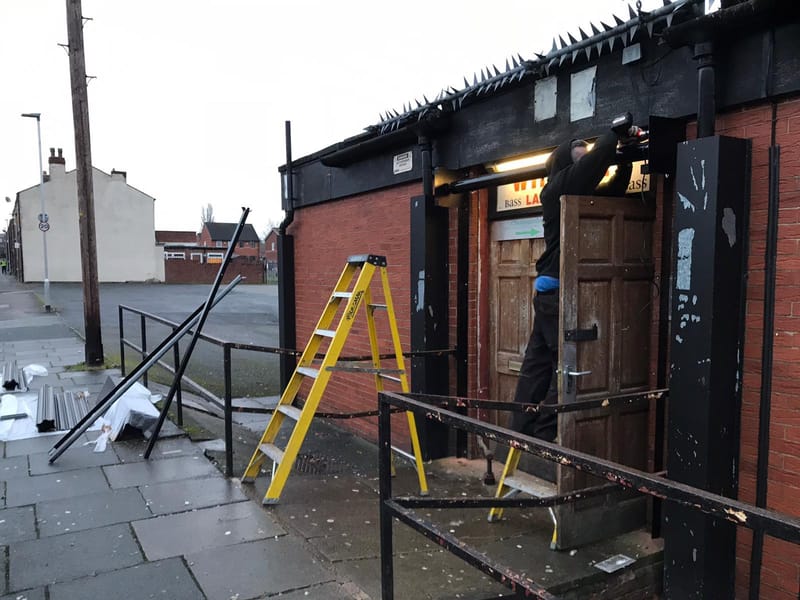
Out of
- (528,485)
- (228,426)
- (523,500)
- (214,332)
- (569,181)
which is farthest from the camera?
(214,332)

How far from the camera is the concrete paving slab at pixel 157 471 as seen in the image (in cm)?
457

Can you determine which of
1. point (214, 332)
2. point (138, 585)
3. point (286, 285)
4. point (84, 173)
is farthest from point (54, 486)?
point (214, 332)

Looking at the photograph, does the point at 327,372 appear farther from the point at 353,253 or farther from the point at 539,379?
the point at 353,253

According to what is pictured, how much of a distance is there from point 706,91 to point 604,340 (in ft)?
4.76

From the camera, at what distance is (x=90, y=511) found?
398cm

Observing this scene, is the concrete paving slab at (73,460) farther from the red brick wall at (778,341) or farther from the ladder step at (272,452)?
the red brick wall at (778,341)

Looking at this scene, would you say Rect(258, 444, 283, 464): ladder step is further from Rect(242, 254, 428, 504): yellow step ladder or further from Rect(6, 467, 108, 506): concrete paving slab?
Rect(6, 467, 108, 506): concrete paving slab

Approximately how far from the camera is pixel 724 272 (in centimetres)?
294

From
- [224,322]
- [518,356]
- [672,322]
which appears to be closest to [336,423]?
[518,356]

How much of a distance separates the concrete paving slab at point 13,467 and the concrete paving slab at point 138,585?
2.05 m

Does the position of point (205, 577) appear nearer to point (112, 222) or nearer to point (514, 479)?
point (514, 479)

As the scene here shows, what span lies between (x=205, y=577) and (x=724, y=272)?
3.06 meters

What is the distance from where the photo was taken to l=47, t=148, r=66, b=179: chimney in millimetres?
39031

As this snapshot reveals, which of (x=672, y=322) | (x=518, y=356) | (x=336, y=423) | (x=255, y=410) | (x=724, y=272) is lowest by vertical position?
(x=336, y=423)
